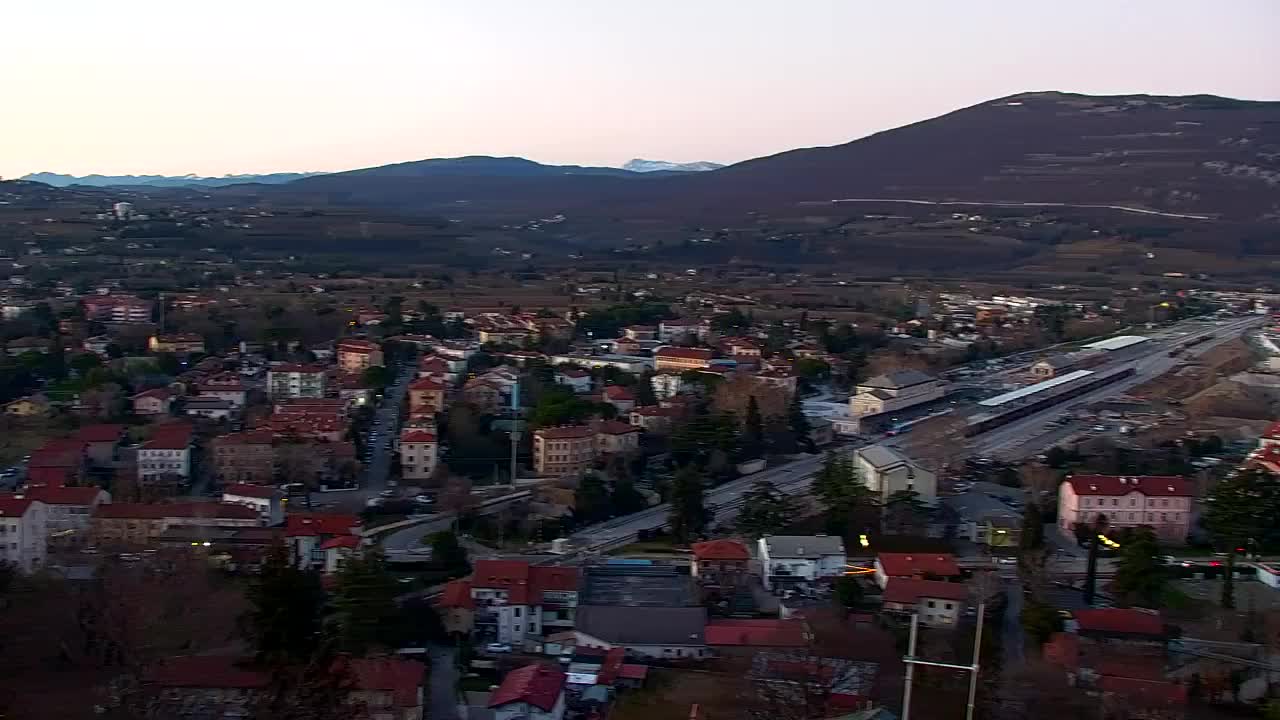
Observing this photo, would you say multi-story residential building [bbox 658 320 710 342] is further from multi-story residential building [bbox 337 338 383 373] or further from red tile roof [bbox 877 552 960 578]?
red tile roof [bbox 877 552 960 578]

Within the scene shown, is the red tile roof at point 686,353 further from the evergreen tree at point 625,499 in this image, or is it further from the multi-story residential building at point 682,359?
the evergreen tree at point 625,499

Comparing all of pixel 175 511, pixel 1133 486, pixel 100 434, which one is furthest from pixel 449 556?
pixel 1133 486

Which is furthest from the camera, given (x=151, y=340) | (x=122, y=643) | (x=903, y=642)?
(x=151, y=340)

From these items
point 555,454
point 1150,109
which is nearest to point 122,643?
point 555,454

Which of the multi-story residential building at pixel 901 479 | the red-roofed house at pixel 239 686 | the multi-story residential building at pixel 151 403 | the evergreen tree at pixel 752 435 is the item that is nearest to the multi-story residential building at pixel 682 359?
the evergreen tree at pixel 752 435

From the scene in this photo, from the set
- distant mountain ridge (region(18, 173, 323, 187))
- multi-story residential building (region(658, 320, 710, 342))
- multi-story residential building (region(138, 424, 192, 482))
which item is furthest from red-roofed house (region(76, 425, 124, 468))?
distant mountain ridge (region(18, 173, 323, 187))

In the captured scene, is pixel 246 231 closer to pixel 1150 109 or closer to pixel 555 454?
pixel 555 454

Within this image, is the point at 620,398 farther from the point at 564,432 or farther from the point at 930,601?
the point at 930,601
